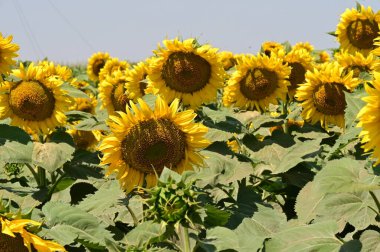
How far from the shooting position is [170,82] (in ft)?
14.9

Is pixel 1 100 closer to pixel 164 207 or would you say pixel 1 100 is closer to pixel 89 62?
pixel 164 207

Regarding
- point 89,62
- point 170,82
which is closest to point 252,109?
point 170,82

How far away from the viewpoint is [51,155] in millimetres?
4590

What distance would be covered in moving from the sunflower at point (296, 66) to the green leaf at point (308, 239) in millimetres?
2886

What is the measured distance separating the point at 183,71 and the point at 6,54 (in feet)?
4.02

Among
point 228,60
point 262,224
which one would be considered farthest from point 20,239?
point 228,60

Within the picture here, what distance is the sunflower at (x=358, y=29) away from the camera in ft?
20.9

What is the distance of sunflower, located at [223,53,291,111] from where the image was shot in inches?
214

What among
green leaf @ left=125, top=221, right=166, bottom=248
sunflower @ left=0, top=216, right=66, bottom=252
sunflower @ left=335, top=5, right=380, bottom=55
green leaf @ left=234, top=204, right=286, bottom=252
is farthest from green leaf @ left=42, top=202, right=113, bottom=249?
sunflower @ left=335, top=5, right=380, bottom=55

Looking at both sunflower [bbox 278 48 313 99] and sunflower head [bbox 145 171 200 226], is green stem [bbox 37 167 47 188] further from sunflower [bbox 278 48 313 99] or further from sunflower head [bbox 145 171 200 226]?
sunflower head [bbox 145 171 200 226]

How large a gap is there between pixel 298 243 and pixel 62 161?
7.10ft

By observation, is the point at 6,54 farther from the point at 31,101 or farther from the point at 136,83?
the point at 136,83

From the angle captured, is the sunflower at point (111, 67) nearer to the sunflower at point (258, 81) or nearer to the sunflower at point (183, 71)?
the sunflower at point (258, 81)

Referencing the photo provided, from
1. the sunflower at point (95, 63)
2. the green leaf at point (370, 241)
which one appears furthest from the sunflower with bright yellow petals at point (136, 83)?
the sunflower at point (95, 63)
